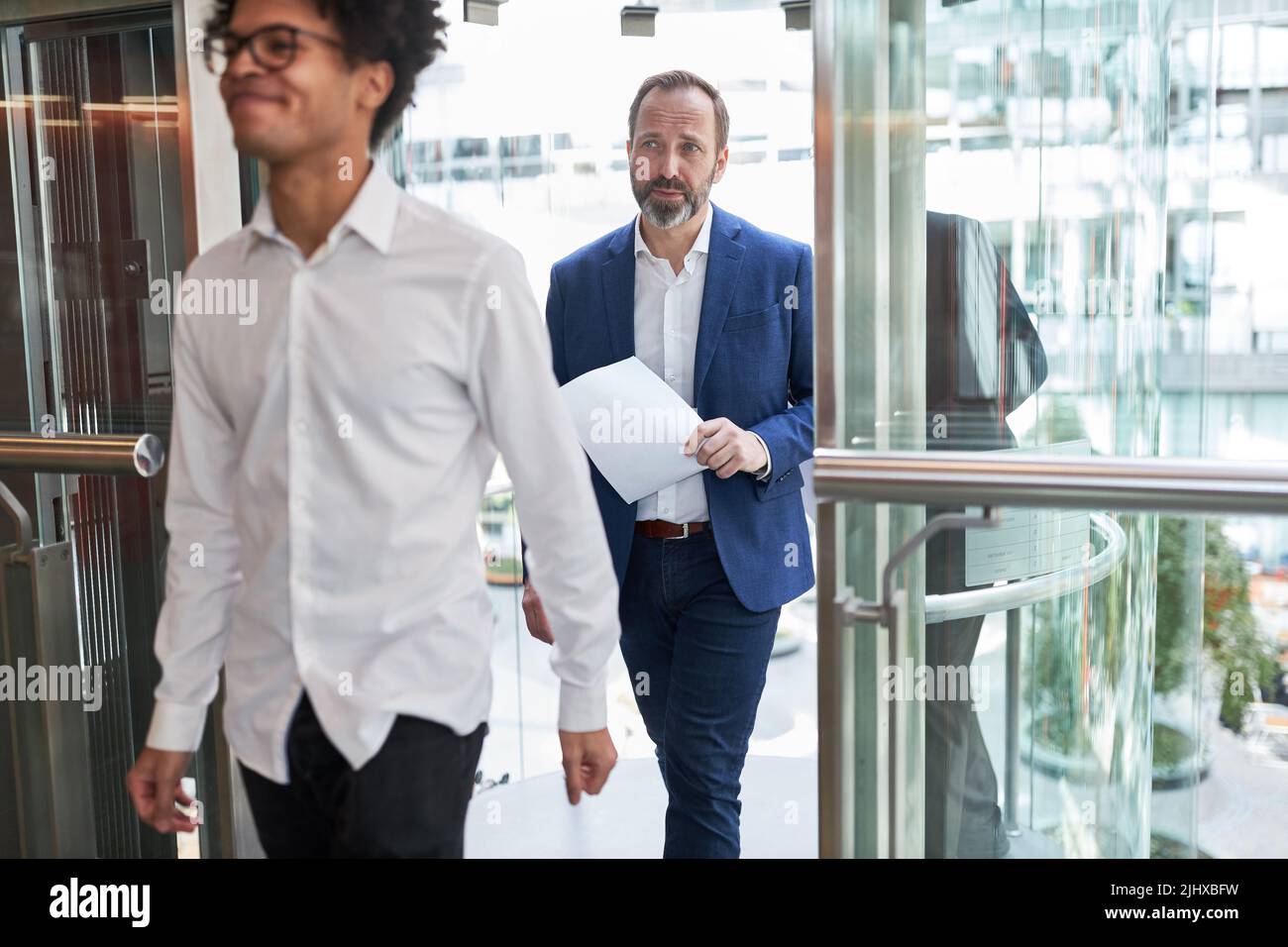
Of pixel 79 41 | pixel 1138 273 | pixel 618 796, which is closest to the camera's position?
pixel 1138 273

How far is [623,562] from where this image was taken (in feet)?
7.97

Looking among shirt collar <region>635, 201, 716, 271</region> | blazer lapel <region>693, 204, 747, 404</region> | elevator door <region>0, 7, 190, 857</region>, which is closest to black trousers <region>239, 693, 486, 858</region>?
elevator door <region>0, 7, 190, 857</region>

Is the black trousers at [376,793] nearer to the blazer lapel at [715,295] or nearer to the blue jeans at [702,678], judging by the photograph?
the blue jeans at [702,678]

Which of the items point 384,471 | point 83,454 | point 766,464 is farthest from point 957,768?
point 83,454

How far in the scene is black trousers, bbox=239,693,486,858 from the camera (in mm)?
1474

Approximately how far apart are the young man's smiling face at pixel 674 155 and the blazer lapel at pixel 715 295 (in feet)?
0.31

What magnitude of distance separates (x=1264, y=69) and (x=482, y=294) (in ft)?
3.89

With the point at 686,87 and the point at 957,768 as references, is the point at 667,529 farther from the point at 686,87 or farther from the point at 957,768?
the point at 686,87

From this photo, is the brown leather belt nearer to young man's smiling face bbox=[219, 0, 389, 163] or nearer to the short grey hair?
the short grey hair

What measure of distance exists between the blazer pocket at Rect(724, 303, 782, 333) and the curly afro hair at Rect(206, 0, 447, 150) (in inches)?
37.0

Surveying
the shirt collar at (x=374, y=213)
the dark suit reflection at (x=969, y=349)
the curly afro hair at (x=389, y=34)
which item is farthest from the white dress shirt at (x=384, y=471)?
the dark suit reflection at (x=969, y=349)

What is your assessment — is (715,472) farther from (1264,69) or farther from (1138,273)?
(1264,69)

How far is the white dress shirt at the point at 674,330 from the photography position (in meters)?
2.44
